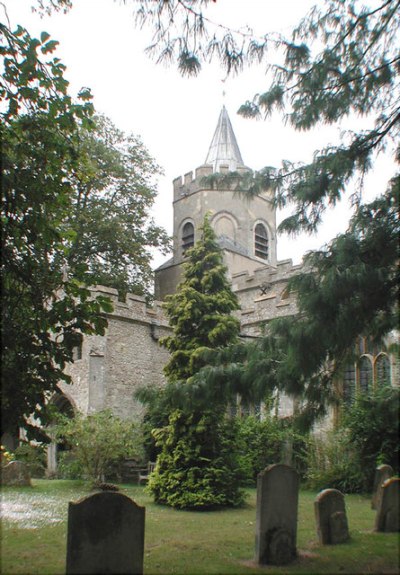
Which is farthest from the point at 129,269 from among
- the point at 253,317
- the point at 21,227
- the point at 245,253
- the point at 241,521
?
the point at 21,227

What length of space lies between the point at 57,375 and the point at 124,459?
1153 centimetres

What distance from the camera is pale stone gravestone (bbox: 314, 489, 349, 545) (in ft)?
27.1

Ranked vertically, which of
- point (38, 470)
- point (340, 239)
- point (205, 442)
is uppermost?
point (340, 239)

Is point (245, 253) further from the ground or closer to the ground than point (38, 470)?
further from the ground

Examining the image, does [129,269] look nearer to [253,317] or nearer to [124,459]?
[253,317]

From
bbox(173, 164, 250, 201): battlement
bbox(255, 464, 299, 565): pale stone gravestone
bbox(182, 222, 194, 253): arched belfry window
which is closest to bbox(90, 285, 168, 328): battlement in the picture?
bbox(182, 222, 194, 253): arched belfry window

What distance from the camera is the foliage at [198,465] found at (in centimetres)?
1245

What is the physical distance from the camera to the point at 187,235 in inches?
1316

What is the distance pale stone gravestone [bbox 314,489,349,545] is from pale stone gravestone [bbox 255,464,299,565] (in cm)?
71

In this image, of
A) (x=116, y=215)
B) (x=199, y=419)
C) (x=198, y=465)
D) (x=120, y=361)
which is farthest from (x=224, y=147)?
(x=198, y=465)

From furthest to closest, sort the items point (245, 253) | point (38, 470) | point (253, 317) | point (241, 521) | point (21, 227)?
point (245, 253)
point (253, 317)
point (38, 470)
point (241, 521)
point (21, 227)

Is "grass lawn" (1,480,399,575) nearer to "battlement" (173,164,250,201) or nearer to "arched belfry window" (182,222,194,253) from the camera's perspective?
"arched belfry window" (182,222,194,253)

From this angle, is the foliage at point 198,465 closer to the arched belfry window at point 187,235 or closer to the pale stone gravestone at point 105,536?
the pale stone gravestone at point 105,536

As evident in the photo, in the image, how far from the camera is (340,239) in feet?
22.9
